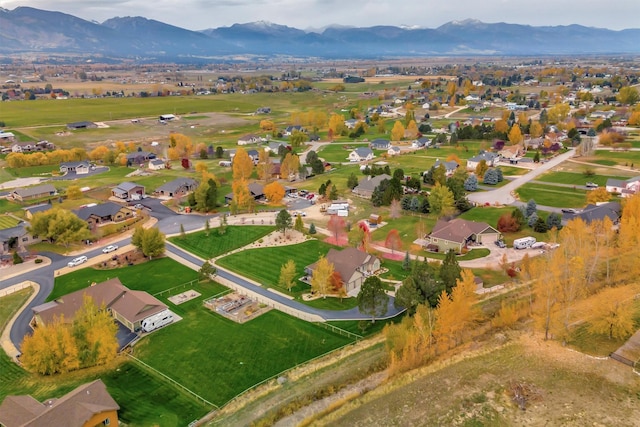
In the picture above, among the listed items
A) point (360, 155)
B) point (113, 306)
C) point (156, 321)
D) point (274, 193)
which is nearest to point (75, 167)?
point (274, 193)

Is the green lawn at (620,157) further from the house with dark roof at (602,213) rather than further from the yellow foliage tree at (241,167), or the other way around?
the yellow foliage tree at (241,167)

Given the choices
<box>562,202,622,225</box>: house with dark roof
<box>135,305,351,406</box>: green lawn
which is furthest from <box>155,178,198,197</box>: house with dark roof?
<box>562,202,622,225</box>: house with dark roof

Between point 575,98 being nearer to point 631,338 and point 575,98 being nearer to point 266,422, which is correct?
point 631,338

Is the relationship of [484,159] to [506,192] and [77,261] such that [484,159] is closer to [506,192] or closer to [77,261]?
[506,192]

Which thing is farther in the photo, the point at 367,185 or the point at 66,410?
the point at 367,185

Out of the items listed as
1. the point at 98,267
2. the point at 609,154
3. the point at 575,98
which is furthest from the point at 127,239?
the point at 575,98
